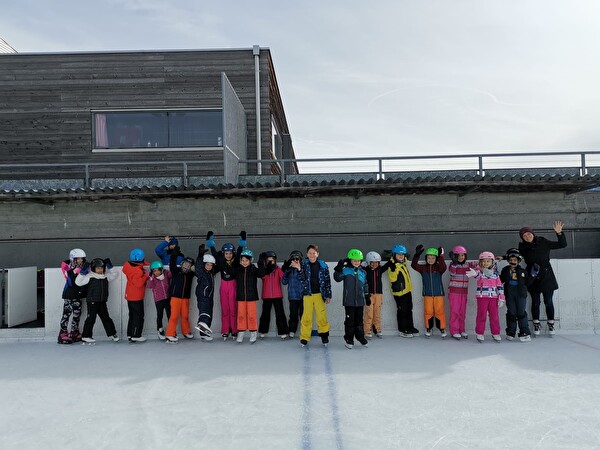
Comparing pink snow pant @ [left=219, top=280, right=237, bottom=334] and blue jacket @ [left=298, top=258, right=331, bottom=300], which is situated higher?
blue jacket @ [left=298, top=258, right=331, bottom=300]

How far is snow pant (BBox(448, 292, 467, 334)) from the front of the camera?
6.86 meters

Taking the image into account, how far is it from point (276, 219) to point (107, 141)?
6721 millimetres

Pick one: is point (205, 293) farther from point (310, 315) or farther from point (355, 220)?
point (355, 220)

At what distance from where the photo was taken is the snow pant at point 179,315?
689 centimetres

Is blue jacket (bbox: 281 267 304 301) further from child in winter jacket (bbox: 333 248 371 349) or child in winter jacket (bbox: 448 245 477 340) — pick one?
child in winter jacket (bbox: 448 245 477 340)

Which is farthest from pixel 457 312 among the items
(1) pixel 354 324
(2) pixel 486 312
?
(1) pixel 354 324

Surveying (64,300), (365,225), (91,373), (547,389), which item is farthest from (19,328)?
(547,389)

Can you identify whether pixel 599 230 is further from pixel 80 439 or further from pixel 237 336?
pixel 80 439

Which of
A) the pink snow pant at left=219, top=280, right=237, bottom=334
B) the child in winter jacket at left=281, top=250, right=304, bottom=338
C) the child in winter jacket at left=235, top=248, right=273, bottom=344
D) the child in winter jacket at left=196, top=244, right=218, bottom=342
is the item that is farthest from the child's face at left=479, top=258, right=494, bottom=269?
the child in winter jacket at left=196, top=244, right=218, bottom=342

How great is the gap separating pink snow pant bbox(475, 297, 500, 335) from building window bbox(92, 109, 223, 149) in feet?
29.6

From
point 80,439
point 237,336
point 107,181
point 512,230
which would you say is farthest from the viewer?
point 107,181

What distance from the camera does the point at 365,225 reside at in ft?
32.6

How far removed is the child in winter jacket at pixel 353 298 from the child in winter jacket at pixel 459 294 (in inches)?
68.6

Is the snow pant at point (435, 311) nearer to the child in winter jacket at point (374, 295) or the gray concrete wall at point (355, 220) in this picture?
the child in winter jacket at point (374, 295)
